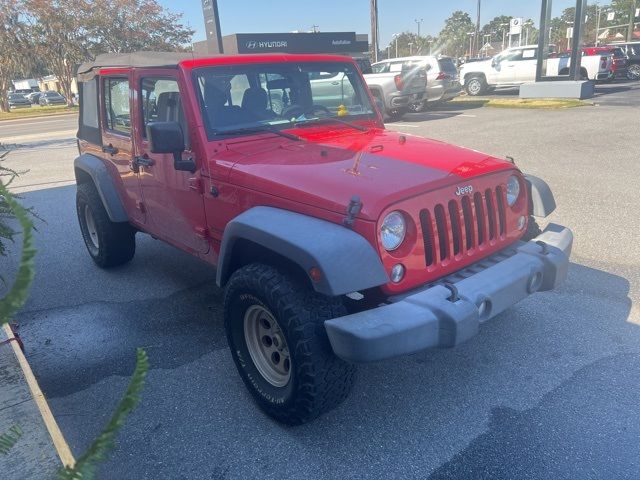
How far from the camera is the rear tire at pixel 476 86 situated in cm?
2197

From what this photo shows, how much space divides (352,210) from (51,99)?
156 feet

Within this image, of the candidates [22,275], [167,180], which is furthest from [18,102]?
[22,275]

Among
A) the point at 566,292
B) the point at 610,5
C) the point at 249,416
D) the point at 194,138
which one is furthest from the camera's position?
the point at 610,5

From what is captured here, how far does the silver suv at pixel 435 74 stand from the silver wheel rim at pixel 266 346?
14.9m

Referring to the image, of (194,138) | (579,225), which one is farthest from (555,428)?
(579,225)

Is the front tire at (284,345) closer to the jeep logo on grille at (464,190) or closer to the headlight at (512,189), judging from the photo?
the jeep logo on grille at (464,190)

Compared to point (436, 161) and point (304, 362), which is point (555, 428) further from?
point (436, 161)

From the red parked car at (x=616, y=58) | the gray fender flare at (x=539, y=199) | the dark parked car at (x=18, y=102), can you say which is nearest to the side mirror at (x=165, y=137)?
the gray fender flare at (x=539, y=199)

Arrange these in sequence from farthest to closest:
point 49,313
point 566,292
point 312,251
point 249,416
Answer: point 49,313
point 566,292
point 249,416
point 312,251

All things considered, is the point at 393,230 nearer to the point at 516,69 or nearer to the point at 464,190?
the point at 464,190

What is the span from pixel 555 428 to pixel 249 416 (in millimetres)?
1635

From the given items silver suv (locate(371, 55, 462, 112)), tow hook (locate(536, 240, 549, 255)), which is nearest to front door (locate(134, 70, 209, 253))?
tow hook (locate(536, 240, 549, 255))

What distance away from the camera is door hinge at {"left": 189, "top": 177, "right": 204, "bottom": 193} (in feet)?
11.6

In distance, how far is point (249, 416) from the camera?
304cm
